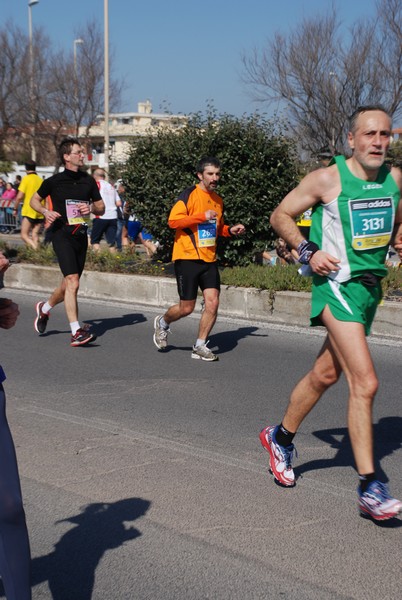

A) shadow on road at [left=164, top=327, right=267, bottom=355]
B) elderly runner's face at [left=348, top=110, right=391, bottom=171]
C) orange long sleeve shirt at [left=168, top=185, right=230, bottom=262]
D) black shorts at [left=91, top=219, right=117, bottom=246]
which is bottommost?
shadow on road at [left=164, top=327, right=267, bottom=355]

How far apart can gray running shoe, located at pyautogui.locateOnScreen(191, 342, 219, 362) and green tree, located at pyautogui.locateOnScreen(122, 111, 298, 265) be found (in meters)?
4.41

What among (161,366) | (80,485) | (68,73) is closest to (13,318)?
(80,485)

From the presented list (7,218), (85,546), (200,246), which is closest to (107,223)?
(200,246)

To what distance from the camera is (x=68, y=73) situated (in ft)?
142

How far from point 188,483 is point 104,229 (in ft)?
42.2

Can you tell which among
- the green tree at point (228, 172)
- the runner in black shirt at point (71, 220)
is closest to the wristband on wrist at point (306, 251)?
the runner in black shirt at point (71, 220)

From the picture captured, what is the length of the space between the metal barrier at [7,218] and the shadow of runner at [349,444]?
23.4 m

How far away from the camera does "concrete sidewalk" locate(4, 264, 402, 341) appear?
Answer: 967 centimetres

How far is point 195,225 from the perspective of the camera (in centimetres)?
855

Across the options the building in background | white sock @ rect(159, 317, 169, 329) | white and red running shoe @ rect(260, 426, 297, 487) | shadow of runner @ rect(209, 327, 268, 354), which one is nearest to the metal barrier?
the building in background

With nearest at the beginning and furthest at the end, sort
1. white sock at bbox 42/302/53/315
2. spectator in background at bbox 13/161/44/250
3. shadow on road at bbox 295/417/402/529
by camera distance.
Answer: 1. shadow on road at bbox 295/417/402/529
2. white sock at bbox 42/302/53/315
3. spectator in background at bbox 13/161/44/250

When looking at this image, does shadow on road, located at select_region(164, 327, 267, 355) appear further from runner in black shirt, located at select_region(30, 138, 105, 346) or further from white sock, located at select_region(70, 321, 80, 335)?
runner in black shirt, located at select_region(30, 138, 105, 346)

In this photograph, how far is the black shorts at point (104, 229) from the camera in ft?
57.2

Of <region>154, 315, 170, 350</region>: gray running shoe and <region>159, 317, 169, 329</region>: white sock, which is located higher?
<region>159, 317, 169, 329</region>: white sock
